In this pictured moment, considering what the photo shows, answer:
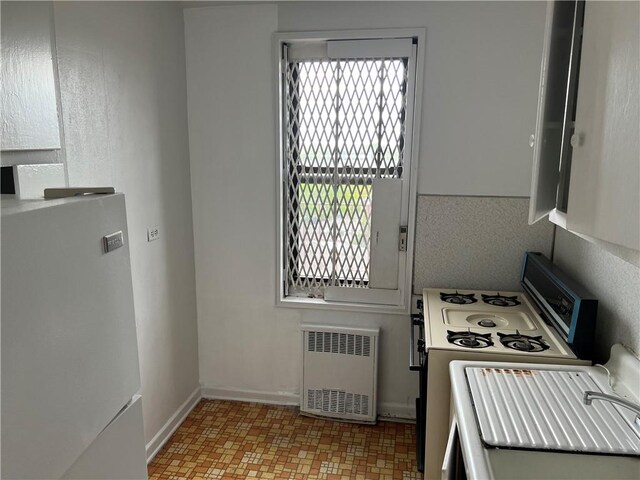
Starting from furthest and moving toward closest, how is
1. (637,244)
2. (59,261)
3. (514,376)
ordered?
(514,376), (59,261), (637,244)

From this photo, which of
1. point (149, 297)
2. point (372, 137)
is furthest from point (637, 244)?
point (149, 297)

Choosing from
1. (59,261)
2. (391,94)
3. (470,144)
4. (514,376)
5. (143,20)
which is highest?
(143,20)

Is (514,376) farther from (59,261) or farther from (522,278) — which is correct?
(59,261)

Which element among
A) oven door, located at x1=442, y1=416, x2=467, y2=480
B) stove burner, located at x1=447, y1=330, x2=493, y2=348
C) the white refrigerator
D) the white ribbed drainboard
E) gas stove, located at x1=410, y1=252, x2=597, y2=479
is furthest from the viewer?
stove burner, located at x1=447, y1=330, x2=493, y2=348

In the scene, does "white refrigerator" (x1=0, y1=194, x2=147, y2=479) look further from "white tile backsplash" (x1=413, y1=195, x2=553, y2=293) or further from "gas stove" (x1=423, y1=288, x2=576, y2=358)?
"white tile backsplash" (x1=413, y1=195, x2=553, y2=293)

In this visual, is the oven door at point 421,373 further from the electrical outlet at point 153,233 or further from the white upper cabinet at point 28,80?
the white upper cabinet at point 28,80

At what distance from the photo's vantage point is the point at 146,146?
7.95ft

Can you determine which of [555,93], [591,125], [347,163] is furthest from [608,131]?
[347,163]

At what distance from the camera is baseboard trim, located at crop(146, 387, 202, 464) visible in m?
2.53

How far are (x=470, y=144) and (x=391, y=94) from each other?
0.51m

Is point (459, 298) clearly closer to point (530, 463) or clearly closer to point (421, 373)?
point (421, 373)

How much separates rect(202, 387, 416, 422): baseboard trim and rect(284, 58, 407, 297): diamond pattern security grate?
0.75m

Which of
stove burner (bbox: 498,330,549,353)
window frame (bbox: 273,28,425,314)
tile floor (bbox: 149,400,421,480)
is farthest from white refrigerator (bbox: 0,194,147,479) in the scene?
window frame (bbox: 273,28,425,314)

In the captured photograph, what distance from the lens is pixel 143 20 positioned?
7.64ft
